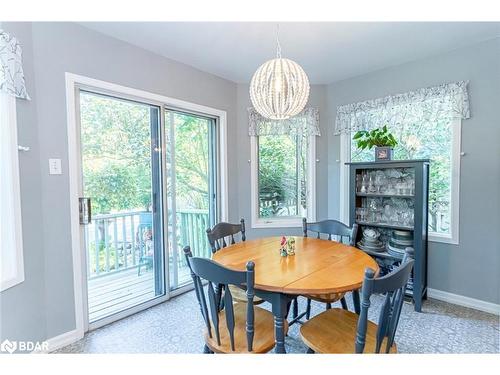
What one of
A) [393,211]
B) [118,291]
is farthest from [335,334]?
[118,291]

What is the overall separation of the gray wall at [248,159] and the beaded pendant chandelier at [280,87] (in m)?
1.54

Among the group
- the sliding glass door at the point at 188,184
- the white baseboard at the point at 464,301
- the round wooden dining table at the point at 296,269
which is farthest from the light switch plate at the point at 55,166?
the white baseboard at the point at 464,301

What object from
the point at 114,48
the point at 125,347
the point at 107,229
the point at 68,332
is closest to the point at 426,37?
the point at 114,48

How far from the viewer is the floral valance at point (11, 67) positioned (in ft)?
4.99

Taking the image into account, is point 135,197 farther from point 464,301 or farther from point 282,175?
point 464,301

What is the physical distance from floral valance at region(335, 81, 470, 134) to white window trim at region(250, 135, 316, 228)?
479mm

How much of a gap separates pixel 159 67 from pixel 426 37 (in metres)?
2.42

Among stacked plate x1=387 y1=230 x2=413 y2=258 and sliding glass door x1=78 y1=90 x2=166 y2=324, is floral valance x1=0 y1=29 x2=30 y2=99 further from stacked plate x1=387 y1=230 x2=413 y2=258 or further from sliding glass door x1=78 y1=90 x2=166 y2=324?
stacked plate x1=387 y1=230 x2=413 y2=258

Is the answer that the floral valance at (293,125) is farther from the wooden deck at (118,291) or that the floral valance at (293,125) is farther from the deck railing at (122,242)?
the wooden deck at (118,291)

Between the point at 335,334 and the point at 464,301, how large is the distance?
1.94 m

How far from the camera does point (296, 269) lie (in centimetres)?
152
